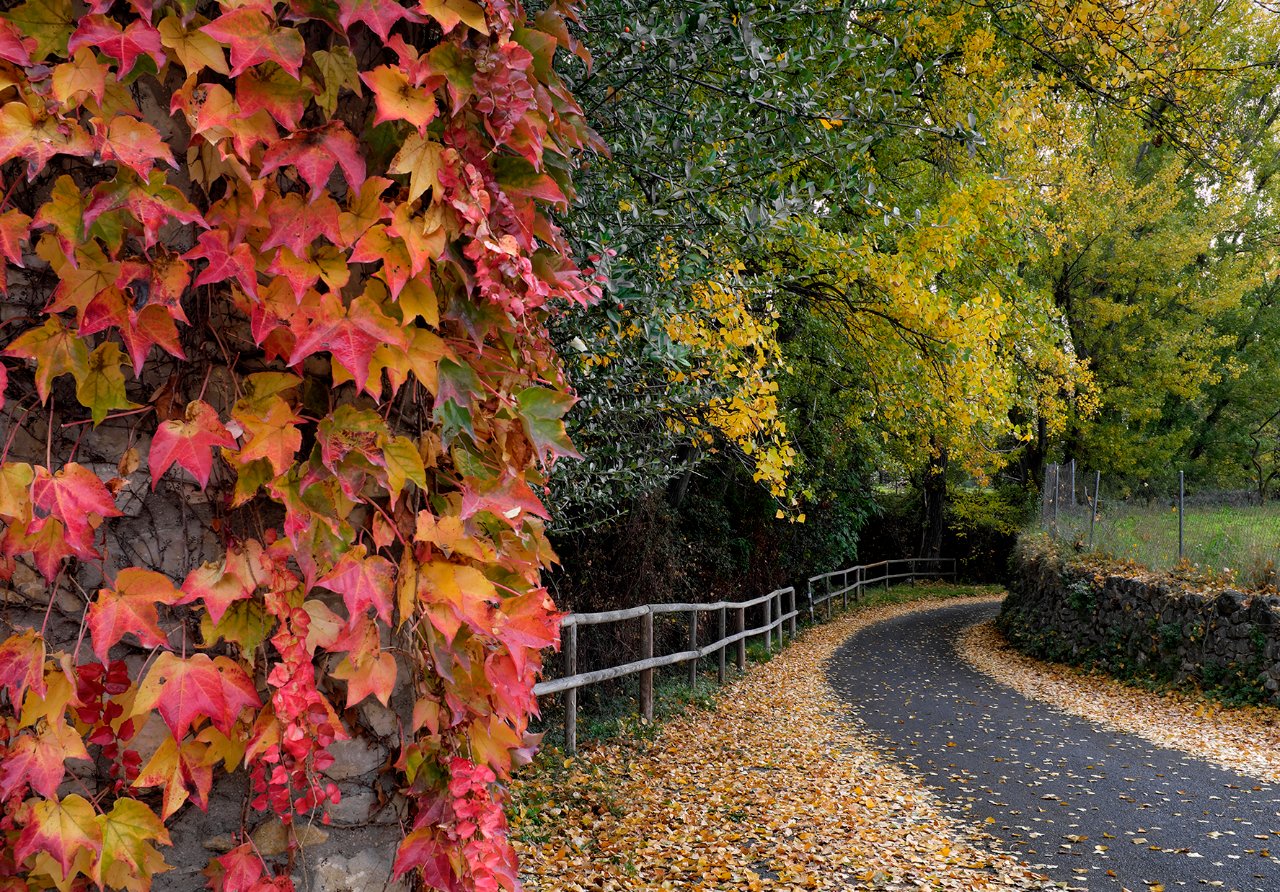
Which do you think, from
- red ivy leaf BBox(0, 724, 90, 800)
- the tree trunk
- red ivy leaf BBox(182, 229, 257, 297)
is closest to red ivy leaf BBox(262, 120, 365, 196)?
red ivy leaf BBox(182, 229, 257, 297)

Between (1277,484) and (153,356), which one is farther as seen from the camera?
(1277,484)

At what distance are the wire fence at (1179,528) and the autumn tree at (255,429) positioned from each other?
11.9 meters

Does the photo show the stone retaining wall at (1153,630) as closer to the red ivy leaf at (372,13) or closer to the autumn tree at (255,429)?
the autumn tree at (255,429)

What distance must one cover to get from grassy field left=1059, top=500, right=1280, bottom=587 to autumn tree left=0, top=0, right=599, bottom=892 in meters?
12.0

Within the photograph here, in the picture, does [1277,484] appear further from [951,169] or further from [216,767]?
[216,767]

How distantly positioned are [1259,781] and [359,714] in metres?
7.99

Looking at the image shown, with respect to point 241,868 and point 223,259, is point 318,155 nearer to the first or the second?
point 223,259

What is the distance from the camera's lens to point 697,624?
1147 cm

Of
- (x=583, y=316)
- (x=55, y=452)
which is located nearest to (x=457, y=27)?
(x=55, y=452)

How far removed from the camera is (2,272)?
49.6 inches

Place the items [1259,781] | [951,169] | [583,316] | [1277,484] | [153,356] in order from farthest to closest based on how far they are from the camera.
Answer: [1277,484]
[951,169]
[1259,781]
[583,316]
[153,356]

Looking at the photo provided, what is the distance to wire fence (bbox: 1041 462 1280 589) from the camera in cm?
1133

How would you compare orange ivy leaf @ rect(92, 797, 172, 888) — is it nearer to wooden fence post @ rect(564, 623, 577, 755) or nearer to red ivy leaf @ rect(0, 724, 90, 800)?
red ivy leaf @ rect(0, 724, 90, 800)

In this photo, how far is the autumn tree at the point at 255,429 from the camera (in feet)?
4.12
